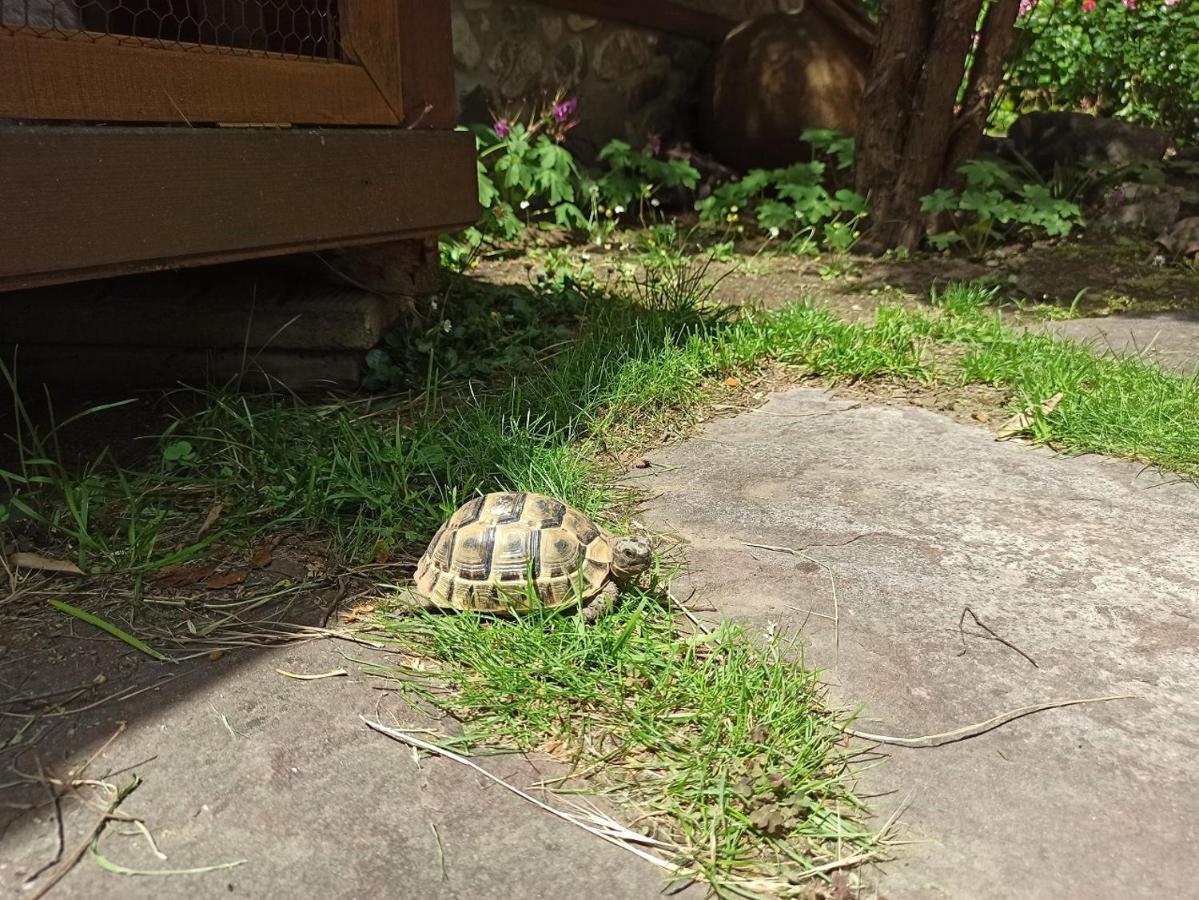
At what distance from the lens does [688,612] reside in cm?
223

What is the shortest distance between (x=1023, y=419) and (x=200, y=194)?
2.73 meters

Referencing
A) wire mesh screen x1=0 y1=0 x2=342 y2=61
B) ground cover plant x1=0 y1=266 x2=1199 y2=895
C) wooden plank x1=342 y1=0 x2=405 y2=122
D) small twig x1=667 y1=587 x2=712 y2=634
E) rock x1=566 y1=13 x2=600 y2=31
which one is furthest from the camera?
rock x1=566 y1=13 x2=600 y2=31

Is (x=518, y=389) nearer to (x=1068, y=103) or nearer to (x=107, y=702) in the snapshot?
(x=107, y=702)

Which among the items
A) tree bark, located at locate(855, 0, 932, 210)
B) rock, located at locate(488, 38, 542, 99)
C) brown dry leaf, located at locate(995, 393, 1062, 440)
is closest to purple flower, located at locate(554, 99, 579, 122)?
rock, located at locate(488, 38, 542, 99)

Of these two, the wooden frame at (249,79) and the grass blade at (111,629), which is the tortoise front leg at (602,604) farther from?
the wooden frame at (249,79)

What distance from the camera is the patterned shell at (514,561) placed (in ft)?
7.04

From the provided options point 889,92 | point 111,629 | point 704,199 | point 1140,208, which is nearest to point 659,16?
point 704,199

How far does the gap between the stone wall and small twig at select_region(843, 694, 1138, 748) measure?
4.66 m

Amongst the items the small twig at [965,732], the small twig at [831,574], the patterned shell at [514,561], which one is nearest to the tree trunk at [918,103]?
the small twig at [831,574]

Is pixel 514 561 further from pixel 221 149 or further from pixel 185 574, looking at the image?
pixel 221 149

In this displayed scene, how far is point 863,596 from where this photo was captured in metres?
2.31

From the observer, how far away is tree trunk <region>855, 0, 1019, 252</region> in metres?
5.32

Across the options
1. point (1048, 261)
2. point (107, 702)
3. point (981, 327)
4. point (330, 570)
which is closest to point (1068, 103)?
point (1048, 261)

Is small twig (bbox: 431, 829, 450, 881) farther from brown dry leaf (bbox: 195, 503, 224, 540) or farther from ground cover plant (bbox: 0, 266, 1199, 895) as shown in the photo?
brown dry leaf (bbox: 195, 503, 224, 540)
